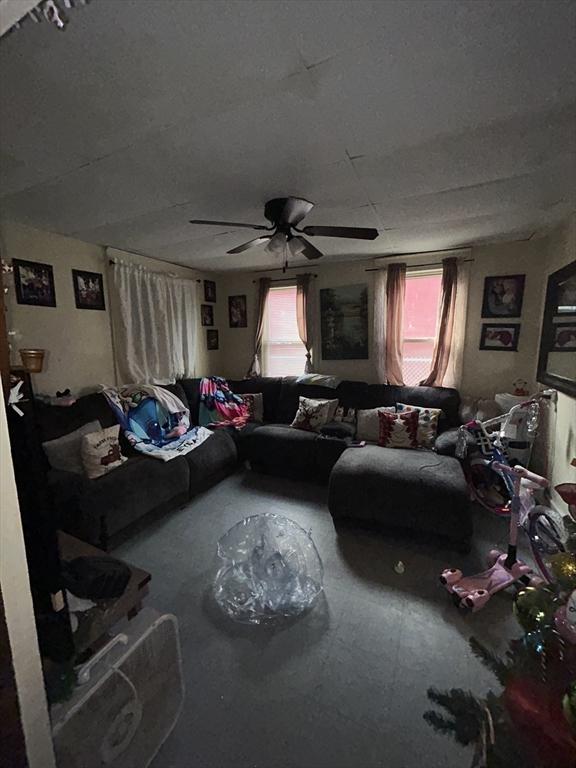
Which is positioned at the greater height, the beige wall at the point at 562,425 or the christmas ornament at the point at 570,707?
the beige wall at the point at 562,425

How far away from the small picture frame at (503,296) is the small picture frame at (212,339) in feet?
11.5

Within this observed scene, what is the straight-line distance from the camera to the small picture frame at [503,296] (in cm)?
316

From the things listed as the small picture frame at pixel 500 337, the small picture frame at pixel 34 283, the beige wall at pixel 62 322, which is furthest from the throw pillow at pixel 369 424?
the small picture frame at pixel 34 283

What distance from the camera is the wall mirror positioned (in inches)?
86.2

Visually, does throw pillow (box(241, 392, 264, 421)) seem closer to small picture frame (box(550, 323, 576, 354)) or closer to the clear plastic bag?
the clear plastic bag

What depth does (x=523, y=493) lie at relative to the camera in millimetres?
2098

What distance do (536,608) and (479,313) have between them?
2919mm

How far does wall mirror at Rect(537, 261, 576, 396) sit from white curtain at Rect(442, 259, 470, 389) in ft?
2.35

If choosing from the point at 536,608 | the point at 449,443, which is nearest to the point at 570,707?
the point at 536,608

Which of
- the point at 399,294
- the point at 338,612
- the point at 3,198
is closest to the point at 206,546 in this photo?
the point at 338,612

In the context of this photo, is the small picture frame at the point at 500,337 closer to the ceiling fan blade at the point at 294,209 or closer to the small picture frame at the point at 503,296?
the small picture frame at the point at 503,296

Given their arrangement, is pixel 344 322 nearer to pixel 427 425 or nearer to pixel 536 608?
pixel 427 425

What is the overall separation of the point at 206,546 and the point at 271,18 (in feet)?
8.70

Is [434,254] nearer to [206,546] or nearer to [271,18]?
[271,18]
